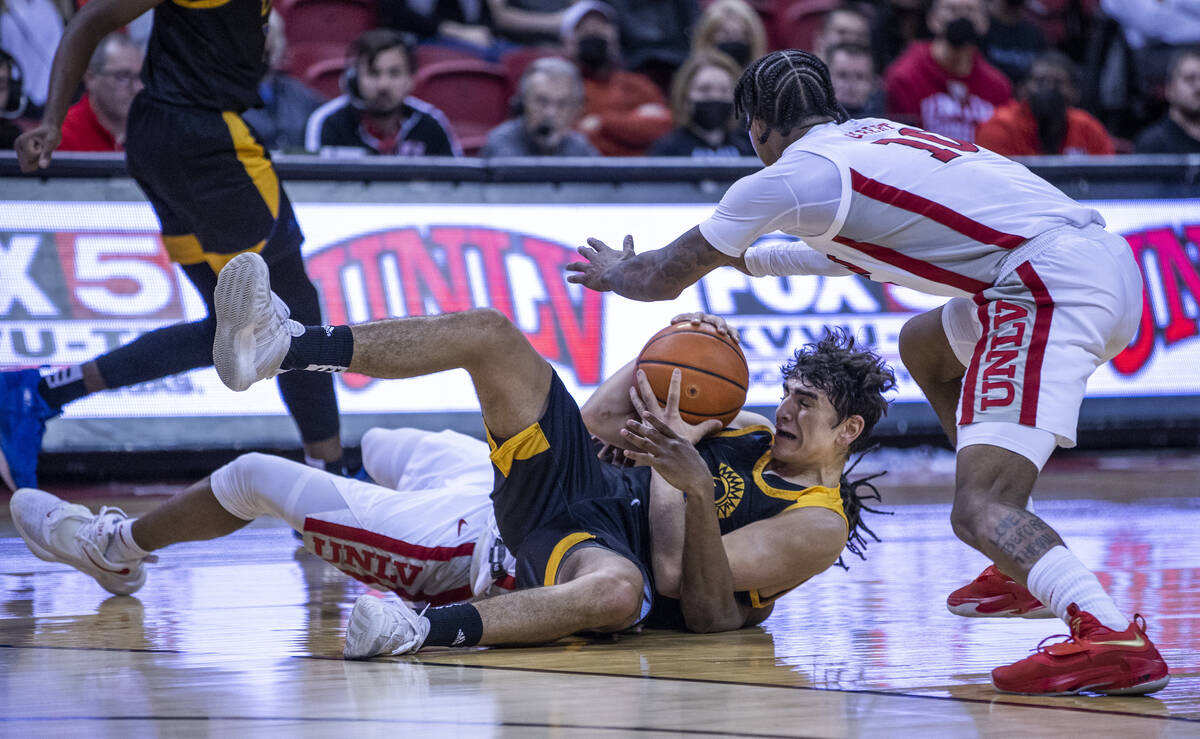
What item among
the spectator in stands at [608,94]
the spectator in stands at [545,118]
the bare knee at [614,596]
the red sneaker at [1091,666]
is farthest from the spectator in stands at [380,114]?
the red sneaker at [1091,666]

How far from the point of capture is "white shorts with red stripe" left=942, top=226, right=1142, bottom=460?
3.32 m

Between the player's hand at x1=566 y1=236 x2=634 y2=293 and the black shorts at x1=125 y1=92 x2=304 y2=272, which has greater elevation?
the black shorts at x1=125 y1=92 x2=304 y2=272

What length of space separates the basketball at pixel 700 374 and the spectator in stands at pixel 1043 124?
486 cm

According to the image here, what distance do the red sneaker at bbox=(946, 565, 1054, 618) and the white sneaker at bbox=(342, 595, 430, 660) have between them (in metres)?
1.48

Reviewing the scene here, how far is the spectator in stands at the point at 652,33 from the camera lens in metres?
9.82

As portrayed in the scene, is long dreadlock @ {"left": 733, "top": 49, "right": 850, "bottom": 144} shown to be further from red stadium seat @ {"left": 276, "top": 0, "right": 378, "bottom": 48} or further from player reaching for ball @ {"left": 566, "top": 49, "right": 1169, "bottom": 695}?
red stadium seat @ {"left": 276, "top": 0, "right": 378, "bottom": 48}

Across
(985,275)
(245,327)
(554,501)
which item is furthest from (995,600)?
(245,327)

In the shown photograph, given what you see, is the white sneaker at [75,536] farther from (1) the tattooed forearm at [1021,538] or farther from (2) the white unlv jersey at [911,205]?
(1) the tattooed forearm at [1021,538]

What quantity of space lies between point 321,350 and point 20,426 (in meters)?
2.18

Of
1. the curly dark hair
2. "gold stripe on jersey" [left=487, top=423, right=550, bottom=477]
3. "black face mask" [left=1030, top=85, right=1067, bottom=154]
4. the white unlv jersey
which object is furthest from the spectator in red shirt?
"black face mask" [left=1030, top=85, right=1067, bottom=154]

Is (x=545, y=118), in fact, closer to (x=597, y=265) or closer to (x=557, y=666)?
(x=597, y=265)

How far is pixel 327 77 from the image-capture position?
29.9ft

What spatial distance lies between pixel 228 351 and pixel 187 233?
1.94 m

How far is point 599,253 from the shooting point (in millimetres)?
4047
